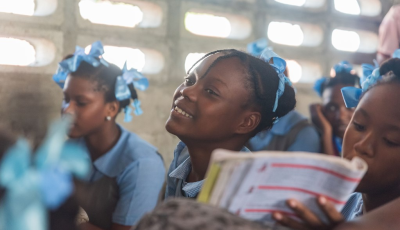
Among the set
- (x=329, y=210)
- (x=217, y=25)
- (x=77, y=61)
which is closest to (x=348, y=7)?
(x=217, y=25)

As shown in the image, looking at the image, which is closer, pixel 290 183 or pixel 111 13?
pixel 290 183

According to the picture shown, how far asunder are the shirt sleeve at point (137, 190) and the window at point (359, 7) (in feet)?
6.64

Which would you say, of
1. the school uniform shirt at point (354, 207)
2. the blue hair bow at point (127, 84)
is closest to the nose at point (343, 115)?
the blue hair bow at point (127, 84)

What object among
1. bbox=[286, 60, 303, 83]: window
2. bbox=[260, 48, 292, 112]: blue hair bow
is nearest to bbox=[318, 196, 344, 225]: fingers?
bbox=[260, 48, 292, 112]: blue hair bow

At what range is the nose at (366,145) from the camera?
1037 millimetres

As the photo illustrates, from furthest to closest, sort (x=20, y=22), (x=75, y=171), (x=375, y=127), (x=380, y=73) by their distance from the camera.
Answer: (x=20, y=22) → (x=75, y=171) → (x=380, y=73) → (x=375, y=127)

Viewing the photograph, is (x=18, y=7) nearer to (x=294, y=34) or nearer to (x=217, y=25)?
(x=217, y=25)

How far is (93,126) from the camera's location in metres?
2.13

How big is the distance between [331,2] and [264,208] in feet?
9.18

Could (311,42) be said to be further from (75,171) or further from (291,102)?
(75,171)

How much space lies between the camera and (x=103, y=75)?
87.1 inches

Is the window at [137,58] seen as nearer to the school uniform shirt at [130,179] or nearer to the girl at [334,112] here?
the school uniform shirt at [130,179]

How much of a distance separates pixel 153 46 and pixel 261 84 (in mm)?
1319

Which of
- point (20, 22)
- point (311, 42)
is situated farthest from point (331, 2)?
point (20, 22)
